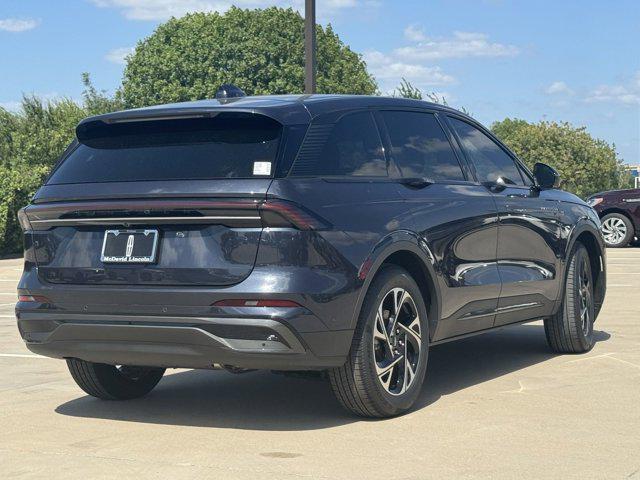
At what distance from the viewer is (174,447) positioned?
18.3 ft

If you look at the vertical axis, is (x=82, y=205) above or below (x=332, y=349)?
above

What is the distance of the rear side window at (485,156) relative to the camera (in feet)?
25.2

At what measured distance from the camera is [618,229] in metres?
24.5

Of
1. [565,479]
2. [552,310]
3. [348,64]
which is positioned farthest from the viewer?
[348,64]

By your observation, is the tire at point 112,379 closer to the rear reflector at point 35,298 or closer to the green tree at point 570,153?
the rear reflector at point 35,298

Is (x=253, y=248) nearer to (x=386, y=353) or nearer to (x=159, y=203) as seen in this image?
(x=159, y=203)

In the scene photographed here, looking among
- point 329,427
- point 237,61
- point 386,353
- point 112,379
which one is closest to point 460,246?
A: point 386,353

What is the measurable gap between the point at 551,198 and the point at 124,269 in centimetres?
382

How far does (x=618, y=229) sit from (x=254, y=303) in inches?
789

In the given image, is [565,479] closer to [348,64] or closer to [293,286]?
[293,286]

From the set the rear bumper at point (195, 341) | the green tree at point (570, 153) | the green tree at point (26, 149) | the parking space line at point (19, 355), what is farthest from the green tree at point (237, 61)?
the rear bumper at point (195, 341)

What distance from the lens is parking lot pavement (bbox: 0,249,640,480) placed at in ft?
16.8

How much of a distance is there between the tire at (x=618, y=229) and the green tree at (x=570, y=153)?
179ft

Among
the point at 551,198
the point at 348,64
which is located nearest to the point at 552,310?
the point at 551,198
